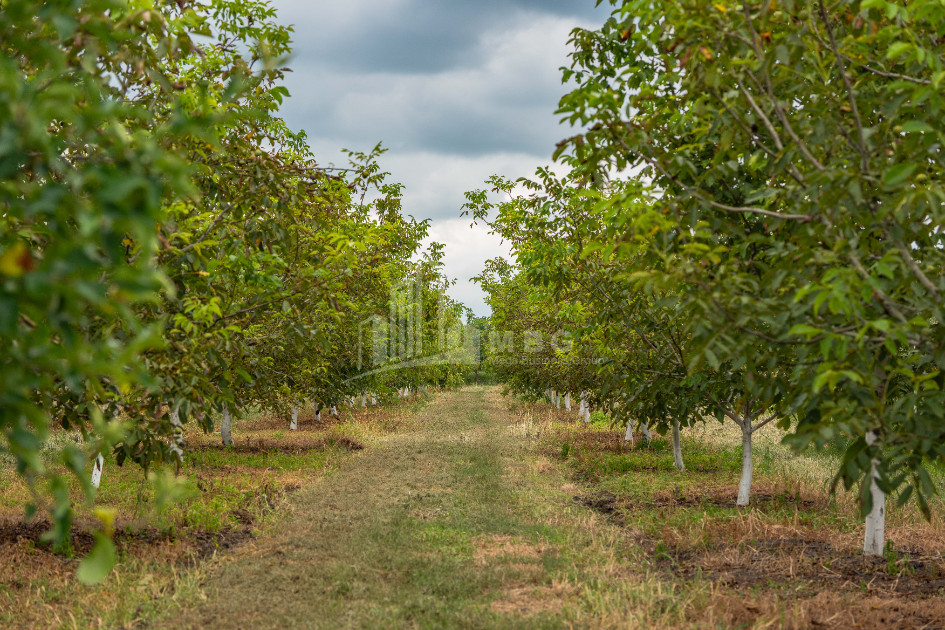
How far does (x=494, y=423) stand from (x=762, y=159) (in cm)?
2041

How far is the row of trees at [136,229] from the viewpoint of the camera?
1550 millimetres

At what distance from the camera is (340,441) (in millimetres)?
17531

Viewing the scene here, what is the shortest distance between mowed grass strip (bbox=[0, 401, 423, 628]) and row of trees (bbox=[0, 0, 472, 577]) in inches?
21.9

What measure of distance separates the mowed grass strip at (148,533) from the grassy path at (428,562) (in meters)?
0.46

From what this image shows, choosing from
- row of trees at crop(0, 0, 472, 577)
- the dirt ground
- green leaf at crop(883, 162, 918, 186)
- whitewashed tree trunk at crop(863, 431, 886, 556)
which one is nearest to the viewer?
row of trees at crop(0, 0, 472, 577)

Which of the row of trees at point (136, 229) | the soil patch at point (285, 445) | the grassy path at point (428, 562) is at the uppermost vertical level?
the row of trees at point (136, 229)

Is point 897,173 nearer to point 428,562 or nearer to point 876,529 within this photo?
point 876,529

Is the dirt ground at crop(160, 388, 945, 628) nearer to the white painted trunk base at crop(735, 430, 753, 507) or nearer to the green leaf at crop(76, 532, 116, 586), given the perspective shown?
the white painted trunk base at crop(735, 430, 753, 507)

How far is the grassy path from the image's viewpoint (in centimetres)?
537

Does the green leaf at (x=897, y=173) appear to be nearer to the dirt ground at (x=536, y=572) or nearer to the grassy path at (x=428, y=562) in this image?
the dirt ground at (x=536, y=572)

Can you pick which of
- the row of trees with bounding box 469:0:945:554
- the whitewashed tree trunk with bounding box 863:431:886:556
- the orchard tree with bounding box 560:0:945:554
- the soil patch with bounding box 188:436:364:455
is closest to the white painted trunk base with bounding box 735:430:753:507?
the whitewashed tree trunk with bounding box 863:431:886:556

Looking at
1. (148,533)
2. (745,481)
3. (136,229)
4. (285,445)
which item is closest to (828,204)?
(136,229)

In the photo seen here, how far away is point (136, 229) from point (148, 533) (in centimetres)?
794

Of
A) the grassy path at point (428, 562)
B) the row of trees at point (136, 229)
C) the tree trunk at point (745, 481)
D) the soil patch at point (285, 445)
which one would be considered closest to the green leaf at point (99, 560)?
the row of trees at point (136, 229)
